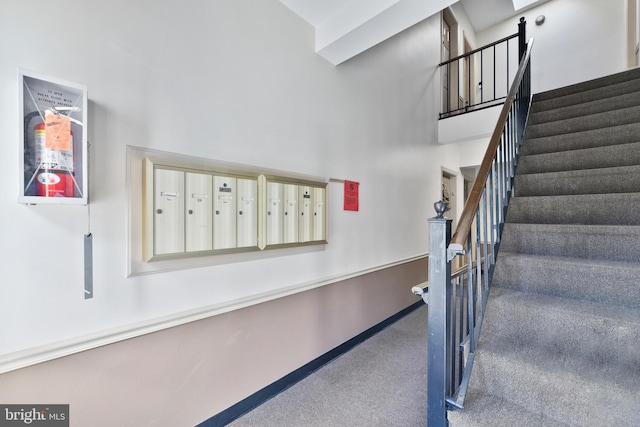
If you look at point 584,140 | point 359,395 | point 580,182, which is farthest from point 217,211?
point 584,140

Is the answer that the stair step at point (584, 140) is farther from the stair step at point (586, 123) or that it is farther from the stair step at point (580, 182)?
the stair step at point (580, 182)

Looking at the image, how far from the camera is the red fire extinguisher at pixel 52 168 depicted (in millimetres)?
1035

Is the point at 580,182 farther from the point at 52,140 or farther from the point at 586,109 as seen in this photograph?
the point at 52,140

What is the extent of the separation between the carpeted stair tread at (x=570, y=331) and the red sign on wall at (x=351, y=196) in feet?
4.46

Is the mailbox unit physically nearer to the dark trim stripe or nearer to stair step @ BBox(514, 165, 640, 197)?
the dark trim stripe

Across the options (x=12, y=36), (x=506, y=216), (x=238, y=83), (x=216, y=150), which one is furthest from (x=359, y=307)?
(x=12, y=36)

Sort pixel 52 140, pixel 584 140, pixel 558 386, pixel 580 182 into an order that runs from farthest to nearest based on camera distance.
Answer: pixel 584 140 → pixel 580 182 → pixel 558 386 → pixel 52 140

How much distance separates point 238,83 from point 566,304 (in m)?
2.30

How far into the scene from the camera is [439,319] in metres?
1.27

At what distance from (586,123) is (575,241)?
1690mm

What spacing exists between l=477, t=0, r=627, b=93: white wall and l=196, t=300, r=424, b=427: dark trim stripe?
558cm

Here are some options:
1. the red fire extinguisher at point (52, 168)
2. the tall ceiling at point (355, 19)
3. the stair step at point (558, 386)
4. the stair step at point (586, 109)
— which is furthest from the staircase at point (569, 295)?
the red fire extinguisher at point (52, 168)

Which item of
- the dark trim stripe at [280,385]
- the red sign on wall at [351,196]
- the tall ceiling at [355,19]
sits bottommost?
the dark trim stripe at [280,385]

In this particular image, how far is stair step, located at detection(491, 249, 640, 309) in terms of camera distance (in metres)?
1.44
